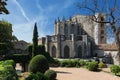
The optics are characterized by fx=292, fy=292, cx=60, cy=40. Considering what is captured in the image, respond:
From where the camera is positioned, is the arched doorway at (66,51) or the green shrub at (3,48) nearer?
the green shrub at (3,48)

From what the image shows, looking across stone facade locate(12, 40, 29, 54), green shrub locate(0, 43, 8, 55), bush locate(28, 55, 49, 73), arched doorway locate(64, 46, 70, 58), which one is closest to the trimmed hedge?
green shrub locate(0, 43, 8, 55)

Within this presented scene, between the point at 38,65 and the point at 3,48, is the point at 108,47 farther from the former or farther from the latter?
the point at 38,65

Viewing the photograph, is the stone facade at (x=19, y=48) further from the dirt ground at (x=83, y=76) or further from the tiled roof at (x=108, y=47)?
the dirt ground at (x=83, y=76)

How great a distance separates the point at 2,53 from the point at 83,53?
48030 mm

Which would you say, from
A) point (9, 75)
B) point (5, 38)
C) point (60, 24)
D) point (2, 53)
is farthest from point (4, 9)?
point (60, 24)

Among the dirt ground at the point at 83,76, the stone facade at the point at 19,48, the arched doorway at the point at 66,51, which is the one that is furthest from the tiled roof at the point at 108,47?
the dirt ground at the point at 83,76

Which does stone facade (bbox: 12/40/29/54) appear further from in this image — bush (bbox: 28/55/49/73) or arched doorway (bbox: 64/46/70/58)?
bush (bbox: 28/55/49/73)

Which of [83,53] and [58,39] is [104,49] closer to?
[83,53]

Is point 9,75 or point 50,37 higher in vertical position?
point 50,37

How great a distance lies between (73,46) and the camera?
302ft

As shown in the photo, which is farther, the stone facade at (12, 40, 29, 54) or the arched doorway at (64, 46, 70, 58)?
the arched doorway at (64, 46, 70, 58)

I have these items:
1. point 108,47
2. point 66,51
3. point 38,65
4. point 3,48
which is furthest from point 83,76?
point 66,51

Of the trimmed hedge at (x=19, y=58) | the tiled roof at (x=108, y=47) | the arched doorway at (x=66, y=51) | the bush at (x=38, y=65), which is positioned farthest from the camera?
the arched doorway at (x=66, y=51)

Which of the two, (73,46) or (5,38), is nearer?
(5,38)
